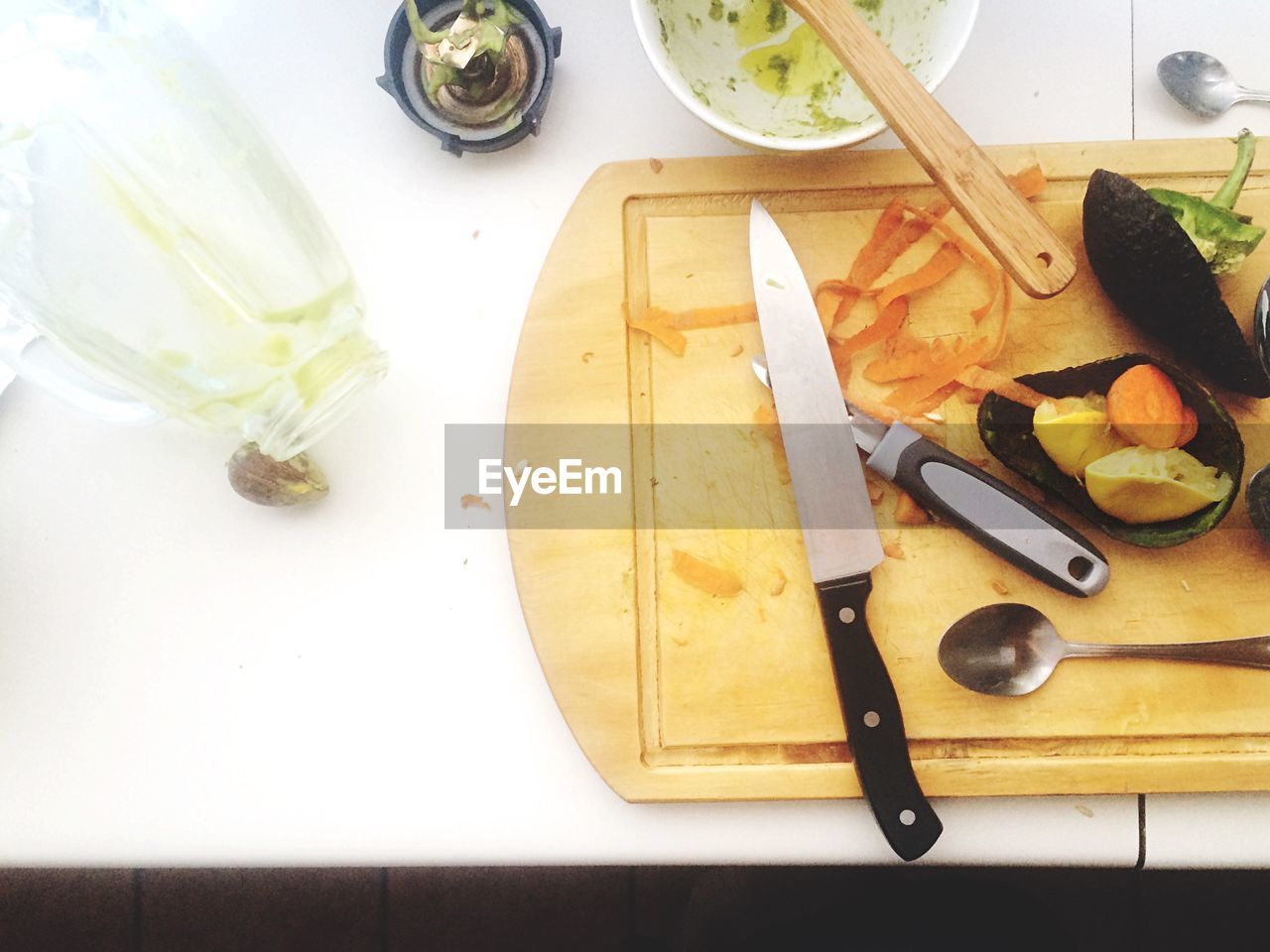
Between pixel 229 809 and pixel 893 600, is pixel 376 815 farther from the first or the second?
pixel 893 600

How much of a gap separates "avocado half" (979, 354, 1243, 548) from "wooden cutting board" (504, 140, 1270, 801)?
0.04 m

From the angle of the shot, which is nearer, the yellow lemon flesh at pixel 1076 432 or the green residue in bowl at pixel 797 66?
the yellow lemon flesh at pixel 1076 432

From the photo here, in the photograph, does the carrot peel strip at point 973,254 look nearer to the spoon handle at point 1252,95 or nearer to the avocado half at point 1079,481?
the avocado half at point 1079,481

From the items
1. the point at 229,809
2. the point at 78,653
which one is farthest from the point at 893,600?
the point at 78,653

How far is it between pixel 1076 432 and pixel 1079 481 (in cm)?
5

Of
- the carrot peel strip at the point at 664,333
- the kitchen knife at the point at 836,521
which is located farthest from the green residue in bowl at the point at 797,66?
the carrot peel strip at the point at 664,333

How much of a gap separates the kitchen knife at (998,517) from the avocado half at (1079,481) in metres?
0.02

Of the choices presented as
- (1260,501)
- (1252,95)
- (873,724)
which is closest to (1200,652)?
(1260,501)

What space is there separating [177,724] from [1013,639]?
0.72m

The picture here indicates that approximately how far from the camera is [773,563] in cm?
77

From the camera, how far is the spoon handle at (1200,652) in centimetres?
72

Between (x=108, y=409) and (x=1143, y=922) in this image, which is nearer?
(x=108, y=409)

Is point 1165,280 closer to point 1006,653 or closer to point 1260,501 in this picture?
point 1260,501

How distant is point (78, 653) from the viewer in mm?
792
